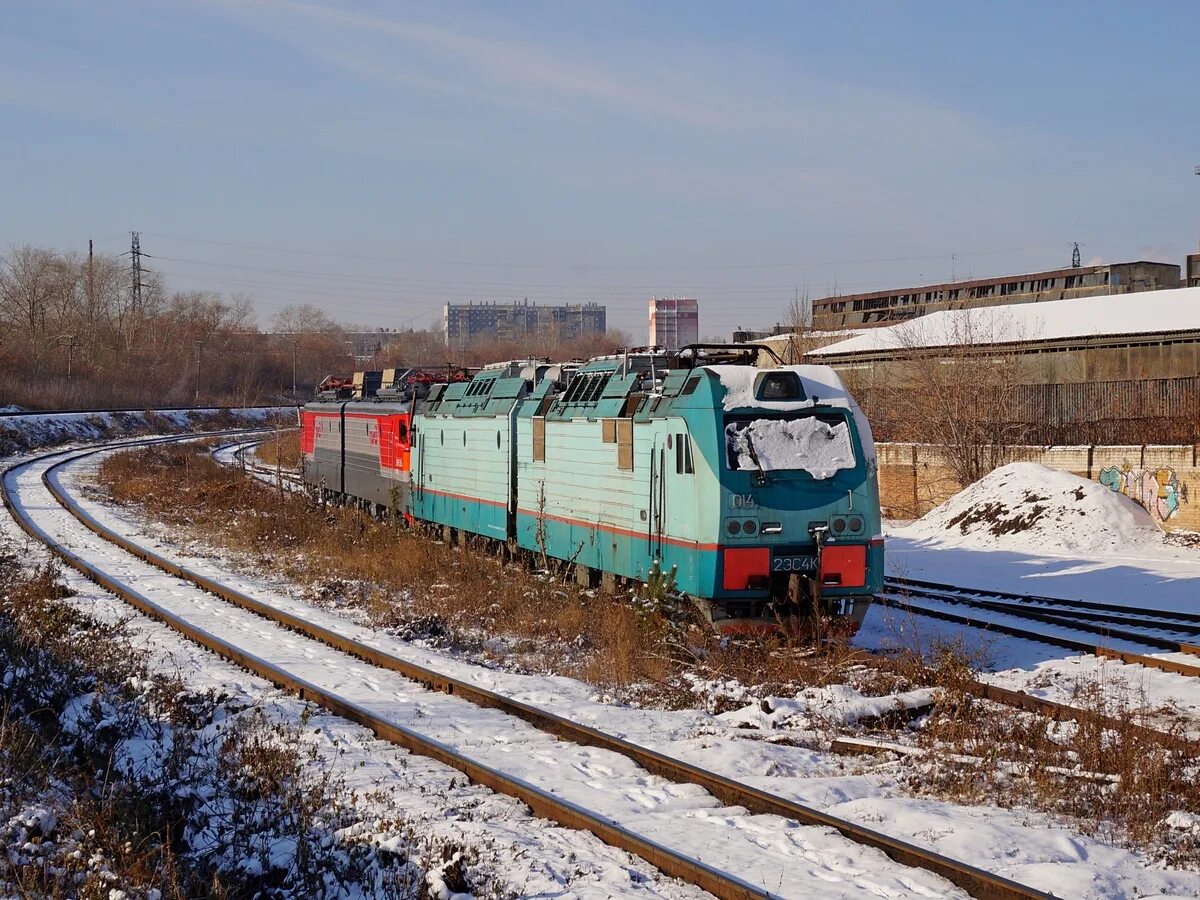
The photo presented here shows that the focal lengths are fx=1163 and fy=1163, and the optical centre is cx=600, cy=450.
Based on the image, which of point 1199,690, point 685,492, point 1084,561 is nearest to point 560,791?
point 685,492

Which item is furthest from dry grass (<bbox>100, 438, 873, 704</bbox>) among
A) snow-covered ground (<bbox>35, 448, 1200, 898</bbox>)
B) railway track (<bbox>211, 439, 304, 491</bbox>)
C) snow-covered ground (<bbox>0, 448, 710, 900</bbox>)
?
railway track (<bbox>211, 439, 304, 491</bbox>)

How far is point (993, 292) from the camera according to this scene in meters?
71.9

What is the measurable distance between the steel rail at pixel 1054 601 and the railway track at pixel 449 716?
800 centimetres

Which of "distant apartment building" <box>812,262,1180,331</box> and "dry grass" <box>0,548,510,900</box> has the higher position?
"distant apartment building" <box>812,262,1180,331</box>

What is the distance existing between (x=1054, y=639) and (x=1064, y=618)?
67.0 inches

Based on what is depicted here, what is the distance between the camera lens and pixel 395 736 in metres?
8.84

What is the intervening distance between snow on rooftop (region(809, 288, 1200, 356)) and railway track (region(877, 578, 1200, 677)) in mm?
19612

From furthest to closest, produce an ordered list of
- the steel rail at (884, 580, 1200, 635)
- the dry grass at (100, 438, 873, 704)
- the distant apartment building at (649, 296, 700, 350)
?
the distant apartment building at (649, 296, 700, 350), the steel rail at (884, 580, 1200, 635), the dry grass at (100, 438, 873, 704)

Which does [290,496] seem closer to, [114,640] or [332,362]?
[114,640]

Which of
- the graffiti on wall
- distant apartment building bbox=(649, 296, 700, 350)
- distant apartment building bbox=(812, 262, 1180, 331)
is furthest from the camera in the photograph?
distant apartment building bbox=(649, 296, 700, 350)

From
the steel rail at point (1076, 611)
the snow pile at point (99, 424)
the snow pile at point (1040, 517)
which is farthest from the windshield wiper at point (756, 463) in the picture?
the snow pile at point (99, 424)

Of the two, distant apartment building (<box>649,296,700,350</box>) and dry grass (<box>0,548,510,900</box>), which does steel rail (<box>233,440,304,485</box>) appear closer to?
dry grass (<box>0,548,510,900</box>)

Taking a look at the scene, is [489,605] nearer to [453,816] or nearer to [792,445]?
[792,445]

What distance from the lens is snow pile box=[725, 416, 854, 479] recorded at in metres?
11.7
